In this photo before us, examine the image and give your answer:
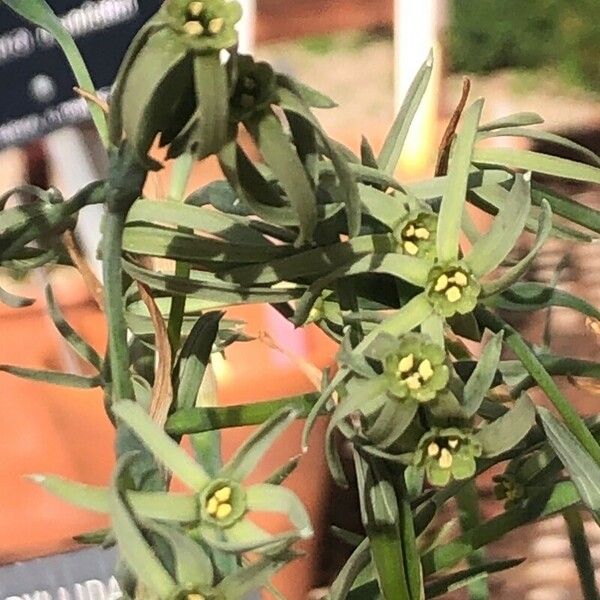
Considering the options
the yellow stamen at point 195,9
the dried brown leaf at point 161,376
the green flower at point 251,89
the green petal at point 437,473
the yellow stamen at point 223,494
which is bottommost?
the green petal at point 437,473


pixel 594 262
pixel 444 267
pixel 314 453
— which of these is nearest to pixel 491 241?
pixel 444 267

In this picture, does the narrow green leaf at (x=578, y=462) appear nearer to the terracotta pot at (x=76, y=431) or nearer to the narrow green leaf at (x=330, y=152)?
the narrow green leaf at (x=330, y=152)

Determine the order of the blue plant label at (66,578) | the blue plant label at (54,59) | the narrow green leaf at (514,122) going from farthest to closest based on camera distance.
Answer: the blue plant label at (54,59)
the blue plant label at (66,578)
the narrow green leaf at (514,122)

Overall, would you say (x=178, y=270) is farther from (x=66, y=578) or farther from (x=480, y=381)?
(x=66, y=578)

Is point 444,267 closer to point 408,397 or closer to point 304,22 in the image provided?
point 408,397

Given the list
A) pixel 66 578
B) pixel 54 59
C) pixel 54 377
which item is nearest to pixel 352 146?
pixel 54 59

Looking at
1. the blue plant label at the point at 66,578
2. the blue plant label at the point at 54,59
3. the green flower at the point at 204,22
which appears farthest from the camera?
the blue plant label at the point at 54,59

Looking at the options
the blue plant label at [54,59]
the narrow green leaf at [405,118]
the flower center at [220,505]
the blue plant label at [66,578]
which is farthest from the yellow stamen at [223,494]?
the blue plant label at [54,59]
